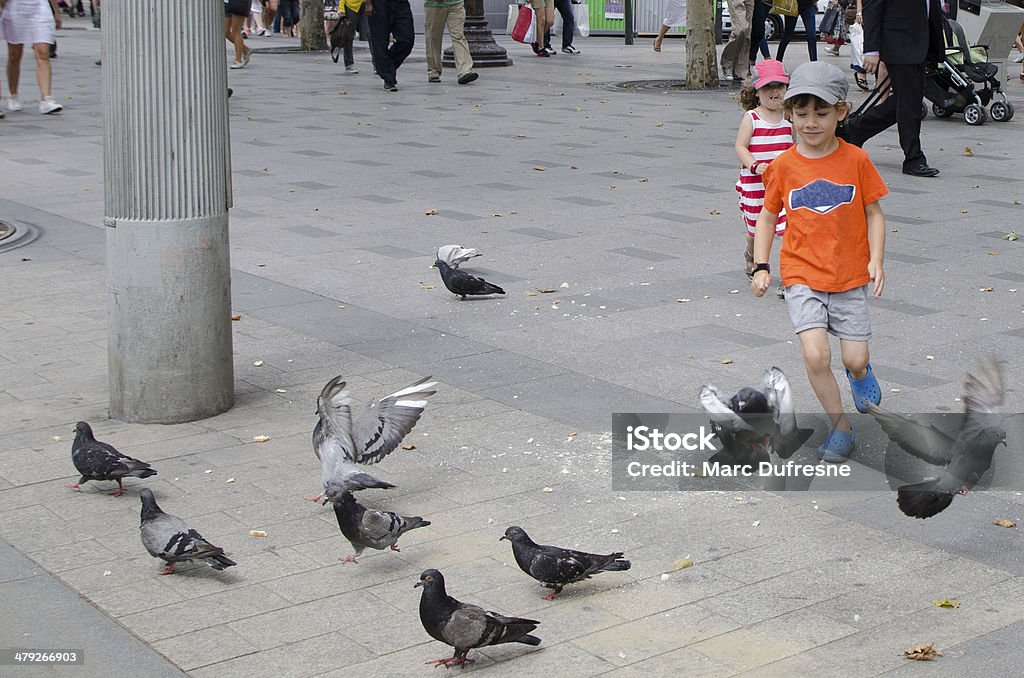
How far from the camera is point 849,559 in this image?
172 inches

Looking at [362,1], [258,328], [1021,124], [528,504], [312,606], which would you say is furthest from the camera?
[362,1]

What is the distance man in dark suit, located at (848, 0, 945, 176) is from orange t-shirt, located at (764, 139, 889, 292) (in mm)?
6836

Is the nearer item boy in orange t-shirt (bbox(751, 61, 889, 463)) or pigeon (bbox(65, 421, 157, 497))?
pigeon (bbox(65, 421, 157, 497))

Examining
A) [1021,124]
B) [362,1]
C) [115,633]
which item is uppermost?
[362,1]

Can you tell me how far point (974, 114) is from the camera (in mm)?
15406

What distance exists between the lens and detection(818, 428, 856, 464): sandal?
5.24 meters

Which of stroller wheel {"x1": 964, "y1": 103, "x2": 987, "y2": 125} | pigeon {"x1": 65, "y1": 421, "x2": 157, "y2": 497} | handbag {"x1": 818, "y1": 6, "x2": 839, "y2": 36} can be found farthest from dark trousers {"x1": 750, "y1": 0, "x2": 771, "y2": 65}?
pigeon {"x1": 65, "y1": 421, "x2": 157, "y2": 497}

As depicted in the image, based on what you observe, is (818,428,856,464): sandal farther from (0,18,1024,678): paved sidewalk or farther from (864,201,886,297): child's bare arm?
(864,201,886,297): child's bare arm

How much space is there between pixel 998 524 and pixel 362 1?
18661 millimetres

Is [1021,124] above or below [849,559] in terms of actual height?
above

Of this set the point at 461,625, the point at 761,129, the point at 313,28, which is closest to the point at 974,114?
the point at 761,129

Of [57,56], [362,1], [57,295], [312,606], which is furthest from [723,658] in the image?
[57,56]

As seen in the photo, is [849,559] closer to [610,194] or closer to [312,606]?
[312,606]

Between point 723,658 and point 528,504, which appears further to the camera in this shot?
point 528,504
